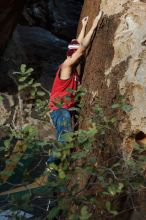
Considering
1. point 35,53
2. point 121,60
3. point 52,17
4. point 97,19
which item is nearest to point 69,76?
point 97,19

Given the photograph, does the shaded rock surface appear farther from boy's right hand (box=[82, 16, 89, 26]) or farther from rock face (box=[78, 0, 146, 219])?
rock face (box=[78, 0, 146, 219])

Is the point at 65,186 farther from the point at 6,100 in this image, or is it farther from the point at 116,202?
the point at 6,100

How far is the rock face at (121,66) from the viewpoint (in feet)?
12.7

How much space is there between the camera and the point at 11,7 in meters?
9.43

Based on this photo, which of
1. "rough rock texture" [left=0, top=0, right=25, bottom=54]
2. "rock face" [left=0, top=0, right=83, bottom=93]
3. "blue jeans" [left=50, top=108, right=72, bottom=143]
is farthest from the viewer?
"rock face" [left=0, top=0, right=83, bottom=93]

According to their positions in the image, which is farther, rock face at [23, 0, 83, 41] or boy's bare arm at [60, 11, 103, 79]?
rock face at [23, 0, 83, 41]

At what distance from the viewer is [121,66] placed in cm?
400

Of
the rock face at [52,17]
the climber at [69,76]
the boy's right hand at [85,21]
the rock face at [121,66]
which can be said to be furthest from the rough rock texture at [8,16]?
the rock face at [121,66]

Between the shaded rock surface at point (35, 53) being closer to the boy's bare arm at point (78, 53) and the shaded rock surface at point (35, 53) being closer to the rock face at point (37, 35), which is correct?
the rock face at point (37, 35)

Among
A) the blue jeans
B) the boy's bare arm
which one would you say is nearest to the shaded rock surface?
the boy's bare arm

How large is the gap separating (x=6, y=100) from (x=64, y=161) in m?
7.30

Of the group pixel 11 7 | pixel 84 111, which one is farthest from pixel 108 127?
pixel 11 7

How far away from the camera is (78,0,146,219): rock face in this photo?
3.86m

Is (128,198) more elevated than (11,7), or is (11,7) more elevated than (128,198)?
(11,7)
